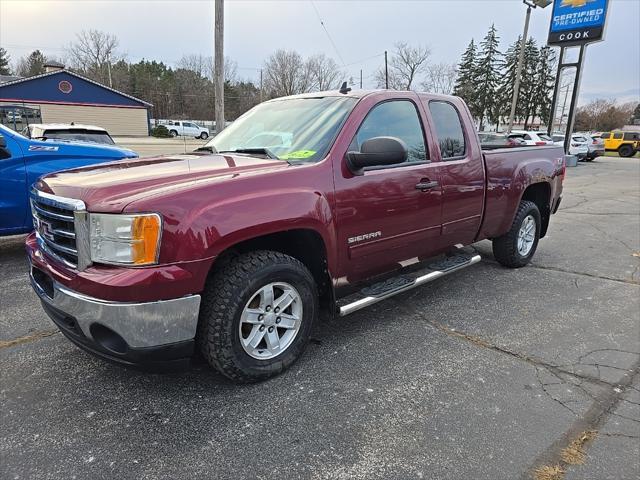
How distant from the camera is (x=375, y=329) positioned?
151 inches

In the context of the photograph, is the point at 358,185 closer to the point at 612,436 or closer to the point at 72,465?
the point at 612,436

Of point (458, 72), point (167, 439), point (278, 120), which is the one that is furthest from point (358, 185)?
point (458, 72)

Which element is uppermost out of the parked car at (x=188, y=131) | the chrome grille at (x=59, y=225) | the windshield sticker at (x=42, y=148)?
the windshield sticker at (x=42, y=148)

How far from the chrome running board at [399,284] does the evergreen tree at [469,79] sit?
63416mm

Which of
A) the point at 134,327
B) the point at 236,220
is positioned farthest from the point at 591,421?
the point at 134,327

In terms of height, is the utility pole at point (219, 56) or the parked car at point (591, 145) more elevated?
the utility pole at point (219, 56)

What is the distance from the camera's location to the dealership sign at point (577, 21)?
19078mm

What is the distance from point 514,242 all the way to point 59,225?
15.1 ft

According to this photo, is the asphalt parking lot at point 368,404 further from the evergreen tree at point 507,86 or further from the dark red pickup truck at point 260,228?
the evergreen tree at point 507,86

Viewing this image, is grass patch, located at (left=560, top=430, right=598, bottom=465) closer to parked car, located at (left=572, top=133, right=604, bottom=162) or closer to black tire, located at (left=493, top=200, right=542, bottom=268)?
black tire, located at (left=493, top=200, right=542, bottom=268)

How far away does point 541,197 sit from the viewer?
18.9 ft

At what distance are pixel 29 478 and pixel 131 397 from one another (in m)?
0.71

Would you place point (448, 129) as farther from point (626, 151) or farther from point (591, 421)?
point (626, 151)

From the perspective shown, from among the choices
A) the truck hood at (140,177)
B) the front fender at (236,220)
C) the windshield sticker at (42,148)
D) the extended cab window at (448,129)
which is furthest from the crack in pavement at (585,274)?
the windshield sticker at (42,148)
